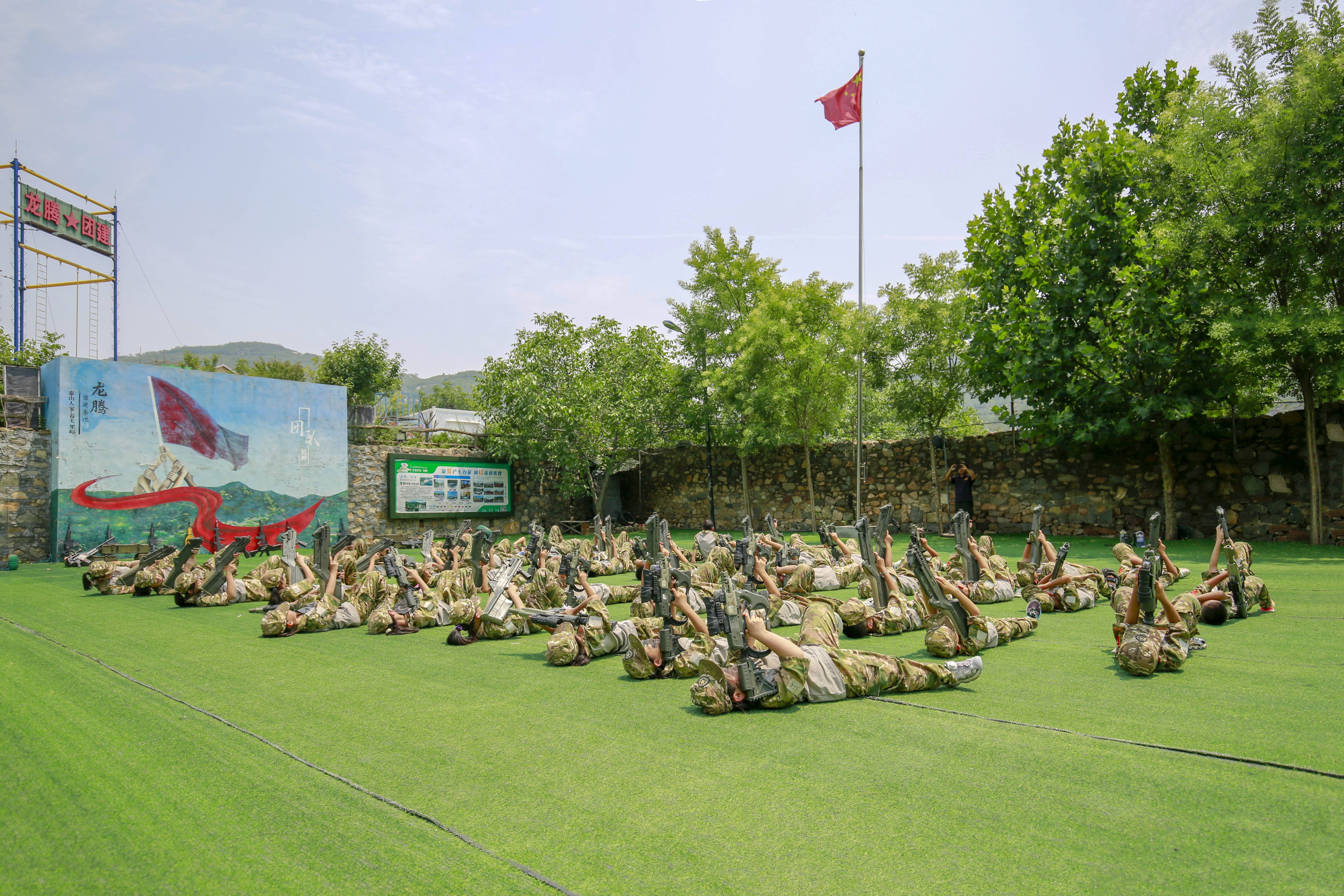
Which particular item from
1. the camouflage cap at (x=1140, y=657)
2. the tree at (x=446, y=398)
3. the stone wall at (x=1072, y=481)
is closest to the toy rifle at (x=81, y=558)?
the stone wall at (x=1072, y=481)

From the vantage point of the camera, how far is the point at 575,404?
78.5 ft

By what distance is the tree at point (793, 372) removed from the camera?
21.8 meters

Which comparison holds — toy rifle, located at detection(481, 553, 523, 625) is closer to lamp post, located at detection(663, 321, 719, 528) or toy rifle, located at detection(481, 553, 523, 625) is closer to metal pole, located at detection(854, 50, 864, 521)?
metal pole, located at detection(854, 50, 864, 521)

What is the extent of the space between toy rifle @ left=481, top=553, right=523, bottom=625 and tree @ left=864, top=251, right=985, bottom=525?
14.6 m

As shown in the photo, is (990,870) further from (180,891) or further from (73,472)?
(73,472)

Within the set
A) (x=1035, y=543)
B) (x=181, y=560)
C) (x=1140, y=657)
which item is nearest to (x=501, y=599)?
(x=1140, y=657)

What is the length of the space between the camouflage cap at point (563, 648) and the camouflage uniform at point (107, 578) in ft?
29.6

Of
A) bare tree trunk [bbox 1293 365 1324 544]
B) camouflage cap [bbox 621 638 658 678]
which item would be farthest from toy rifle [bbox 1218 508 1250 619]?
bare tree trunk [bbox 1293 365 1324 544]

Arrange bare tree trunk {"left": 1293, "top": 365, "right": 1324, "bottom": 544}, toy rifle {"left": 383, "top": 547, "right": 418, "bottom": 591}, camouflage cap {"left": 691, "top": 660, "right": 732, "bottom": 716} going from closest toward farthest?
camouflage cap {"left": 691, "top": 660, "right": 732, "bottom": 716}, toy rifle {"left": 383, "top": 547, "right": 418, "bottom": 591}, bare tree trunk {"left": 1293, "top": 365, "right": 1324, "bottom": 544}

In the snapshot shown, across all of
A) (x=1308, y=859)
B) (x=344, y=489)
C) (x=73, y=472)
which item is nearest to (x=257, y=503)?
(x=344, y=489)

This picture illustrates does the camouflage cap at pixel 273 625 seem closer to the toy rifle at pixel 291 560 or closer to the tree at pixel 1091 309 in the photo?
the toy rifle at pixel 291 560

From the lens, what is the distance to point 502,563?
11.3 meters

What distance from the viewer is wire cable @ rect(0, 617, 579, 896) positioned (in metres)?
2.84

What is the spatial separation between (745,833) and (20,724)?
15.1 feet
